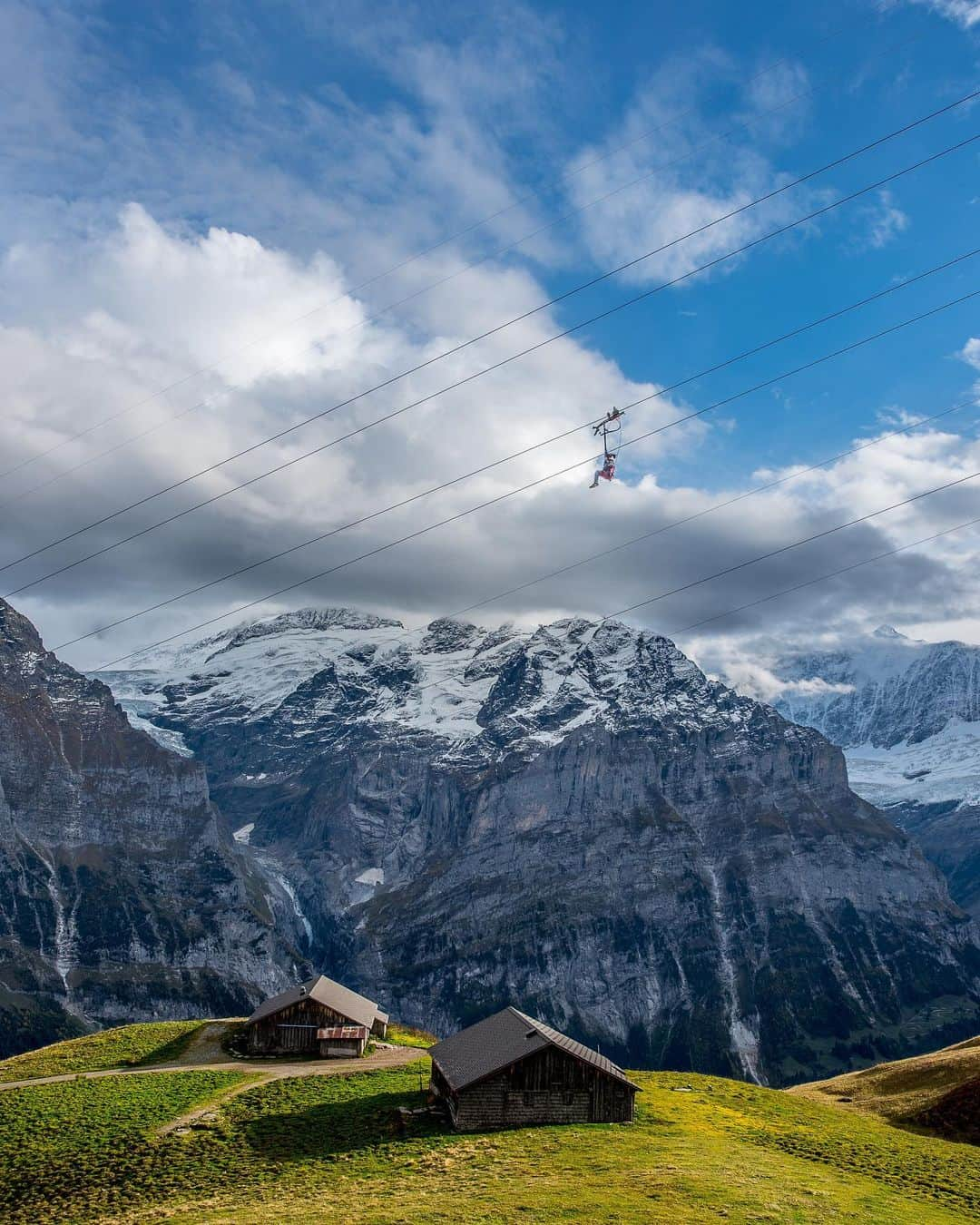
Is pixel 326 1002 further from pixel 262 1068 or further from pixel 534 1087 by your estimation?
pixel 534 1087

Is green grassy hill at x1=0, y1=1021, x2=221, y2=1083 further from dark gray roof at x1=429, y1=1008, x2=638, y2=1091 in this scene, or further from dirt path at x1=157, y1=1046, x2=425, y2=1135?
dark gray roof at x1=429, y1=1008, x2=638, y2=1091

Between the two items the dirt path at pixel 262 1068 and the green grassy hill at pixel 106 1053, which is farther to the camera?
the green grassy hill at pixel 106 1053

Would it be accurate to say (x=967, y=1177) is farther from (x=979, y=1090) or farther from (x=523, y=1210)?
(x=523, y=1210)

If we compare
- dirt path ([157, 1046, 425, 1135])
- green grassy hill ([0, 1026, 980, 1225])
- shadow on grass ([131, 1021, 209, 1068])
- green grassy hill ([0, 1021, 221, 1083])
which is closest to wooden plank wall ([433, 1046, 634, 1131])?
green grassy hill ([0, 1026, 980, 1225])

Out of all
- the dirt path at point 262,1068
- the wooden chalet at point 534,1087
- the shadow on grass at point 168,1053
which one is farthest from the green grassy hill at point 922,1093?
the shadow on grass at point 168,1053

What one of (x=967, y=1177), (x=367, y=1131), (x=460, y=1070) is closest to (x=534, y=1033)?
(x=460, y=1070)

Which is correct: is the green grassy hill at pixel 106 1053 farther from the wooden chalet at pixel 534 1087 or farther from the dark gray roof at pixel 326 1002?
the wooden chalet at pixel 534 1087
